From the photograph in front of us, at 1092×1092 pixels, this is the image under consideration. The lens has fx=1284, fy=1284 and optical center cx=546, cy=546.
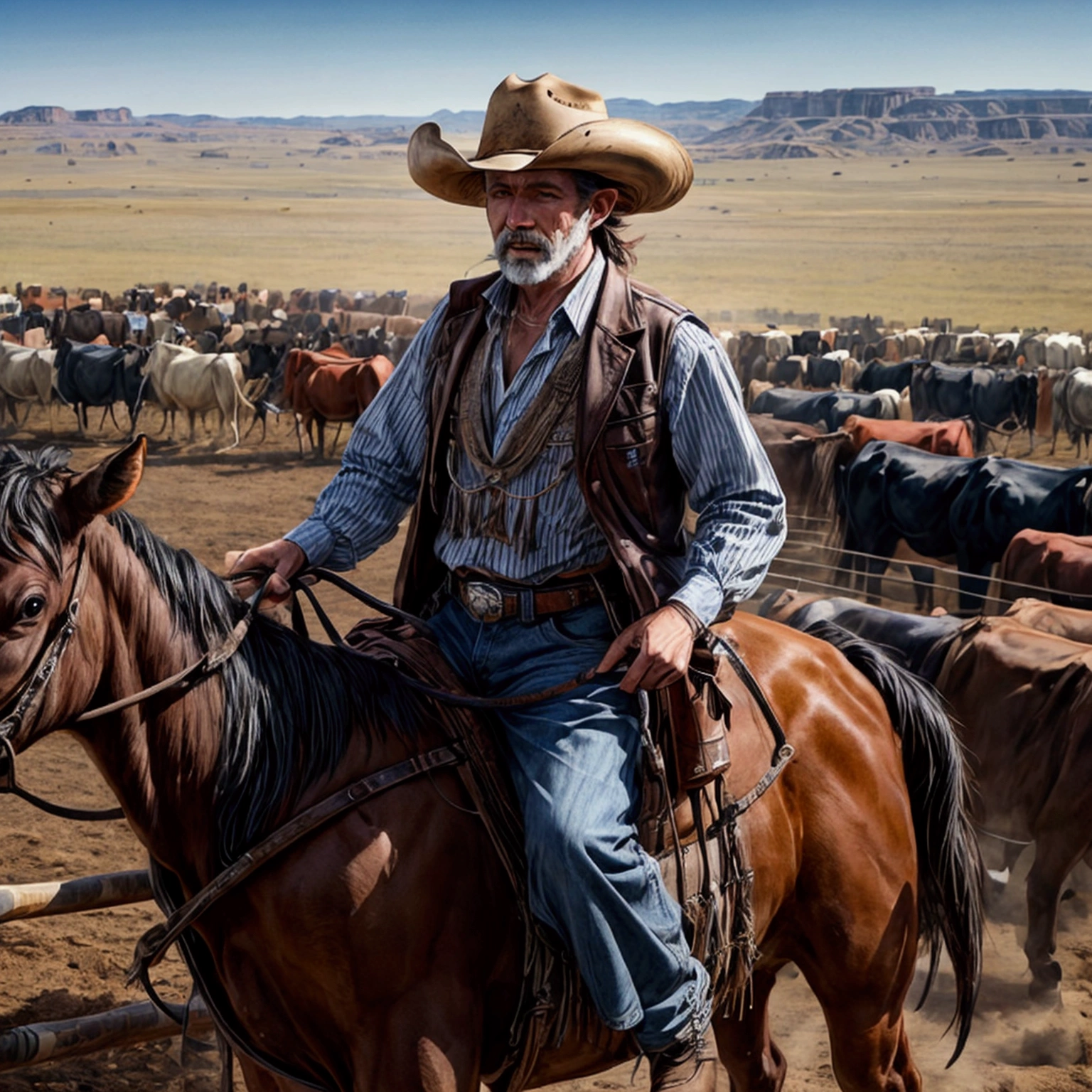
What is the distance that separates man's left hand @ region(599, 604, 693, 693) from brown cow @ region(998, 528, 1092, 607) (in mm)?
8600

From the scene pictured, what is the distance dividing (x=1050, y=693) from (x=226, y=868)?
535cm

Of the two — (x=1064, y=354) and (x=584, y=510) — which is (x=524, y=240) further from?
(x=1064, y=354)

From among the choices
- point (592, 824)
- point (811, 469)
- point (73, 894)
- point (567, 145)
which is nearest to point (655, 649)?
point (592, 824)

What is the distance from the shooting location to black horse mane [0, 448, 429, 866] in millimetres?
2451

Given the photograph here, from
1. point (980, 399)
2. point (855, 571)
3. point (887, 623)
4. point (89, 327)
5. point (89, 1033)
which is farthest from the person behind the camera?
point (89, 327)

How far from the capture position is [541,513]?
2684 millimetres

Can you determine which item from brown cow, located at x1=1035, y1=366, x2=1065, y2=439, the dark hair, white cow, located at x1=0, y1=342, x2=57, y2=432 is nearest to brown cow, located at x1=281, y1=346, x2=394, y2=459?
white cow, located at x1=0, y1=342, x2=57, y2=432

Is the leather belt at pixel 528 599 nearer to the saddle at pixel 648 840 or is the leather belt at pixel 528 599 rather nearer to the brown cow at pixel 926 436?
the saddle at pixel 648 840

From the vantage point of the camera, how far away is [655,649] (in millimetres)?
2416

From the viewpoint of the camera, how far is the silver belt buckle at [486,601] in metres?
2.73

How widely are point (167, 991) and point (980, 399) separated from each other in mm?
21854

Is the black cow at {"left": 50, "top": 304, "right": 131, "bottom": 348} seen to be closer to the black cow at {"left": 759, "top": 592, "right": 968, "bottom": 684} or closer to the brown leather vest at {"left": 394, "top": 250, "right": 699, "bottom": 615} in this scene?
the black cow at {"left": 759, "top": 592, "right": 968, "bottom": 684}

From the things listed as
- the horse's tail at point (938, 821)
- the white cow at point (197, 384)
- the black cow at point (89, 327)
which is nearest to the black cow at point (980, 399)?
the white cow at point (197, 384)

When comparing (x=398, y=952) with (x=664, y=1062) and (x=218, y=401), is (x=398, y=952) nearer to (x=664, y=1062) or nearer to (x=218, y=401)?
(x=664, y=1062)
